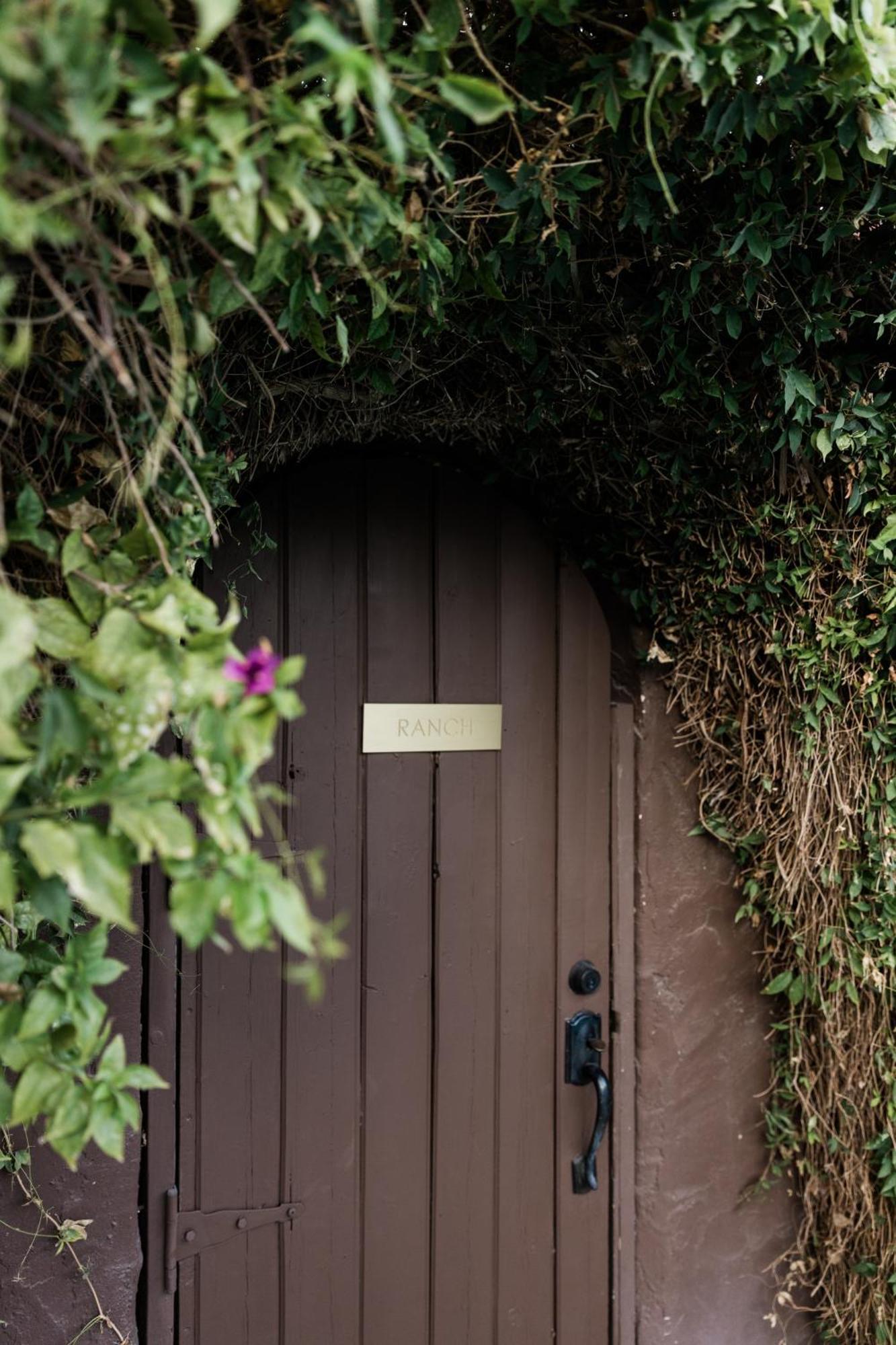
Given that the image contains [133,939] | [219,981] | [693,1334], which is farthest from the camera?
[693,1334]

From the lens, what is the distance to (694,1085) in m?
1.88

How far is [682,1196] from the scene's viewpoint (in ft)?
6.12

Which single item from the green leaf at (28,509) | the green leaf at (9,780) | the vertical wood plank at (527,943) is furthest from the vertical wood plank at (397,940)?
the green leaf at (9,780)

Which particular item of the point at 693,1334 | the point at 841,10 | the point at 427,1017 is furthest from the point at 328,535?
the point at 693,1334

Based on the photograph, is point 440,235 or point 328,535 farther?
point 328,535

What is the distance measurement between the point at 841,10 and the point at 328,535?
107cm

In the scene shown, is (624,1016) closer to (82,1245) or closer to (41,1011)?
(82,1245)

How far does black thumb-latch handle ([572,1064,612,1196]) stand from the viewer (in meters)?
1.80

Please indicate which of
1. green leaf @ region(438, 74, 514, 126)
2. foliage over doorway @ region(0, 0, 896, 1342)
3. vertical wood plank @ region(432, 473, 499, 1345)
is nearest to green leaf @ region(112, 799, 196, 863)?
foliage over doorway @ region(0, 0, 896, 1342)

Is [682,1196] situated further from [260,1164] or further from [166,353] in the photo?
[166,353]

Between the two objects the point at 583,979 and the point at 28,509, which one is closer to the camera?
the point at 28,509

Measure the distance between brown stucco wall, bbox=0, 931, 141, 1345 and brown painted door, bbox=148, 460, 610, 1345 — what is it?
12 cm

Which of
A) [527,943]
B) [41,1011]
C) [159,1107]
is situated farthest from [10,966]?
[527,943]

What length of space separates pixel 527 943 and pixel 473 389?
1.10m
